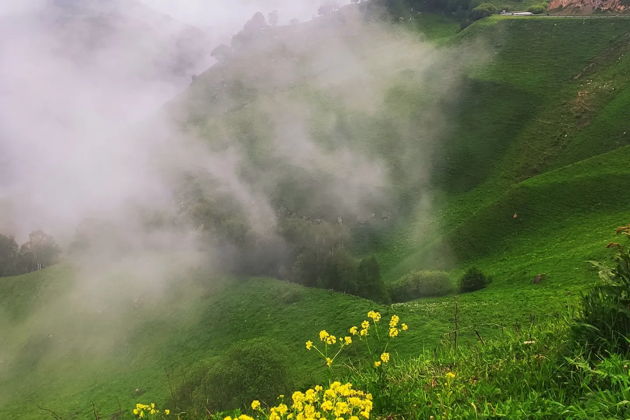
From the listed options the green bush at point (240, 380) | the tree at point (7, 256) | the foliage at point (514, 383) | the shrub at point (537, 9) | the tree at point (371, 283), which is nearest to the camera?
the foliage at point (514, 383)

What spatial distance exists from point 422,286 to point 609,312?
7010 centimetres

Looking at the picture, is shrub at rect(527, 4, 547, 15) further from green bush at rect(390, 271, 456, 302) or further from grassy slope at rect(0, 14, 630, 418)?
green bush at rect(390, 271, 456, 302)

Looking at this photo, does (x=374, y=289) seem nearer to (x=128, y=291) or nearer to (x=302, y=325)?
(x=302, y=325)

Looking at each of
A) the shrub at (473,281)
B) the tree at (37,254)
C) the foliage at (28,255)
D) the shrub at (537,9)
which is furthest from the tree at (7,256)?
the shrub at (537,9)

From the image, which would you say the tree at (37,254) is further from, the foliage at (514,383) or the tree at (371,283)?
the foliage at (514,383)

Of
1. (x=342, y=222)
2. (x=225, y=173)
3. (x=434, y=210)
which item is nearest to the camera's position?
(x=434, y=210)

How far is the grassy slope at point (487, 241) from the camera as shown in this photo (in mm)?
63250

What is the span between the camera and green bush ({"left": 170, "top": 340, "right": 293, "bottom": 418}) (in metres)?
45.0

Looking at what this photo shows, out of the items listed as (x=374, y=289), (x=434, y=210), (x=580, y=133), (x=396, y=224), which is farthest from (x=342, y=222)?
(x=580, y=133)

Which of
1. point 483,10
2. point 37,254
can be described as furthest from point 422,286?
point 37,254

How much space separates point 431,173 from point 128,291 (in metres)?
88.6

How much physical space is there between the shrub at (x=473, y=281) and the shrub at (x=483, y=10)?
132321mm

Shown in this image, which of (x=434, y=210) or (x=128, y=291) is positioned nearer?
(x=434, y=210)

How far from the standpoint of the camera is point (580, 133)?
100938 millimetres
